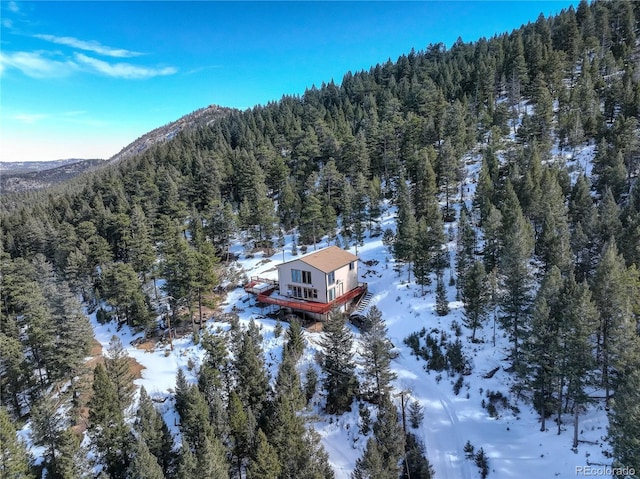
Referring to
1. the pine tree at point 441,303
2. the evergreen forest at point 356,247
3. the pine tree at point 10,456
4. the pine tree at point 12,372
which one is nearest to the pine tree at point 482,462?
the evergreen forest at point 356,247

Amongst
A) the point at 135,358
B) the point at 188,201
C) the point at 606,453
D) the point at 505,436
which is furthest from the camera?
the point at 188,201

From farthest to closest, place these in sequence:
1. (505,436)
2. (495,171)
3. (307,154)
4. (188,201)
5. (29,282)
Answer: (307,154) → (188,201) → (495,171) → (29,282) → (505,436)

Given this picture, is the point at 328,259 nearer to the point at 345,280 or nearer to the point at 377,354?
the point at 345,280

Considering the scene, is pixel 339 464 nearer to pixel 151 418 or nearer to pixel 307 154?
pixel 151 418

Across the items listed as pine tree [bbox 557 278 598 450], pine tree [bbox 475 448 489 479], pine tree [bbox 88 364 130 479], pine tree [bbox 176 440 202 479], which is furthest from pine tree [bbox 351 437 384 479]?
pine tree [bbox 88 364 130 479]

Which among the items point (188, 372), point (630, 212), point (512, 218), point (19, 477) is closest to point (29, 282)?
point (188, 372)

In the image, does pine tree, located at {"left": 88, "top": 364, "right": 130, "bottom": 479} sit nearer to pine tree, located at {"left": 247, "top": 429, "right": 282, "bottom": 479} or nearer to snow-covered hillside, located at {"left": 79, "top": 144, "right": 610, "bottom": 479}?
snow-covered hillside, located at {"left": 79, "top": 144, "right": 610, "bottom": 479}
